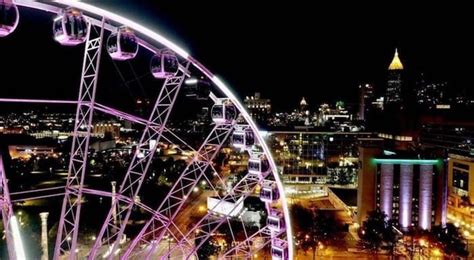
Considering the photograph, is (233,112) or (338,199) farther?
(338,199)

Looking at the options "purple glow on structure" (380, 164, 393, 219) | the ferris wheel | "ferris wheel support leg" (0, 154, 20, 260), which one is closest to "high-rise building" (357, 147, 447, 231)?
"purple glow on structure" (380, 164, 393, 219)

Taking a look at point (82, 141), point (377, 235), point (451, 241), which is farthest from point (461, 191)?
point (82, 141)

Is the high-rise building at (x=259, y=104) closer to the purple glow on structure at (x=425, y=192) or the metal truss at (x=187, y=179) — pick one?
the purple glow on structure at (x=425, y=192)

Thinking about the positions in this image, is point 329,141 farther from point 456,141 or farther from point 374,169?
point 374,169

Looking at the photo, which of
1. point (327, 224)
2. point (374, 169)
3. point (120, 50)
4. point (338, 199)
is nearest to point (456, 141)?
point (338, 199)

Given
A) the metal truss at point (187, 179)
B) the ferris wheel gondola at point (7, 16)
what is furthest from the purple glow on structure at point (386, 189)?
the ferris wheel gondola at point (7, 16)

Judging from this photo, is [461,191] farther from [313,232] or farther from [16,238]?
[16,238]
